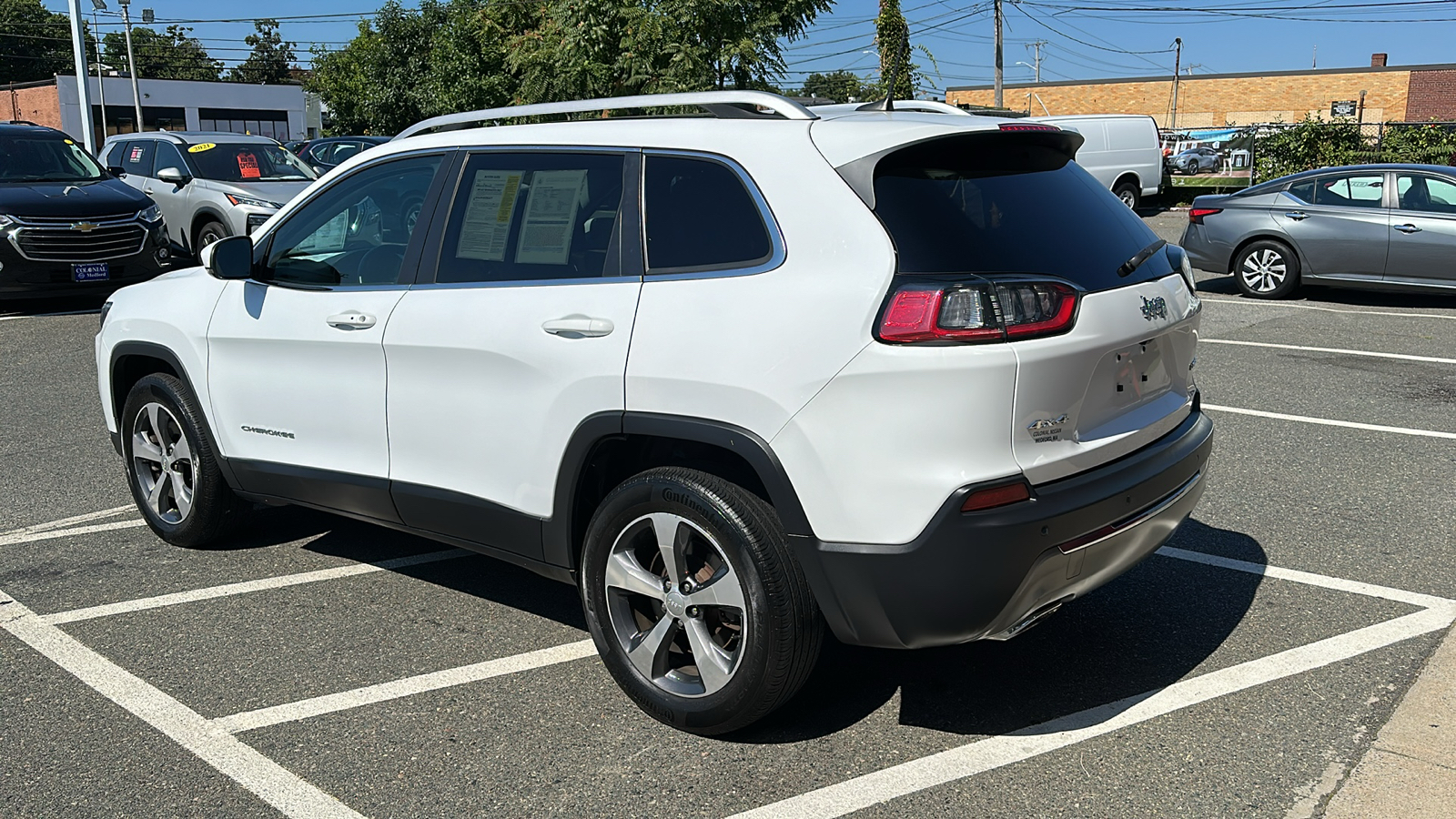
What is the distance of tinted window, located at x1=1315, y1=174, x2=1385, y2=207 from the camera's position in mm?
12711

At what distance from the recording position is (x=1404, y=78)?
6003cm

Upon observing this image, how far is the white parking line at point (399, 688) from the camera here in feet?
12.3

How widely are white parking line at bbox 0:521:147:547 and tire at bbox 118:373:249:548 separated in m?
0.36

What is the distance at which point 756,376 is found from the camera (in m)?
3.24

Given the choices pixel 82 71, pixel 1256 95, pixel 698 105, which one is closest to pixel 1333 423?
pixel 698 105

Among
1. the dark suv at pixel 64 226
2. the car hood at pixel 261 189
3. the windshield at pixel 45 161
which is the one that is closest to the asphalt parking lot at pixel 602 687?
the dark suv at pixel 64 226

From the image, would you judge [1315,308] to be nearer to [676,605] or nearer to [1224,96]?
[676,605]

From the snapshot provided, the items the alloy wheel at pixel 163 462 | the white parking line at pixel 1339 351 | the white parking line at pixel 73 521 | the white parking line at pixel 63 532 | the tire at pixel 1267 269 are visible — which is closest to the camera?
the alloy wheel at pixel 163 462

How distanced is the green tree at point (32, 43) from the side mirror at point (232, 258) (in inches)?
4120

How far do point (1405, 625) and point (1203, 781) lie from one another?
1.54 meters

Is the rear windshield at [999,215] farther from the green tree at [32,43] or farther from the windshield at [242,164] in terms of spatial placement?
the green tree at [32,43]

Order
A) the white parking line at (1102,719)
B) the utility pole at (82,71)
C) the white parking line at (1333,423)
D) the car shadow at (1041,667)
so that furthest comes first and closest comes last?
the utility pole at (82,71)
the white parking line at (1333,423)
the car shadow at (1041,667)
the white parking line at (1102,719)

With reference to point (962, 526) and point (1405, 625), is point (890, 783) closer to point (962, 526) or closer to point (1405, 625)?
point (962, 526)

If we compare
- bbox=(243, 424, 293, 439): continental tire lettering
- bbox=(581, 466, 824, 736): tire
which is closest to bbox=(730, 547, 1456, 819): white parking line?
bbox=(581, 466, 824, 736): tire
